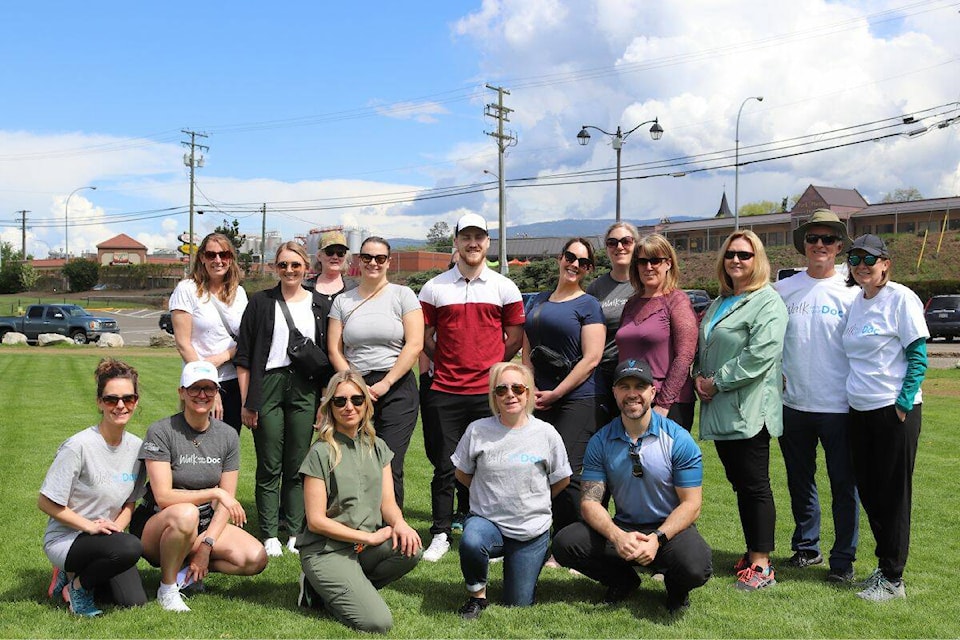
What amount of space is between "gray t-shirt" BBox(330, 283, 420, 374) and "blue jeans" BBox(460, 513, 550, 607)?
1302 millimetres

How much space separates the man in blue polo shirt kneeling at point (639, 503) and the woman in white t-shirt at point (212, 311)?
257cm

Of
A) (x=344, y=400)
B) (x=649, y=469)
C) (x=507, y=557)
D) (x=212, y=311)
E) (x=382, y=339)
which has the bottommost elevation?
(x=507, y=557)

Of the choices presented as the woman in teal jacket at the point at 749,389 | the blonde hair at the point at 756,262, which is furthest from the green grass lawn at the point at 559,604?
the blonde hair at the point at 756,262

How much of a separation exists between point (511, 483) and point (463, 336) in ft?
3.94

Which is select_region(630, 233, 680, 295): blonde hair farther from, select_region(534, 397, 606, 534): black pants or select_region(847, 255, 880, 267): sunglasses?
select_region(847, 255, 880, 267): sunglasses

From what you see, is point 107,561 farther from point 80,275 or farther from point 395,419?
point 80,275

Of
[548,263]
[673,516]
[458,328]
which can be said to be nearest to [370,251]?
[458,328]

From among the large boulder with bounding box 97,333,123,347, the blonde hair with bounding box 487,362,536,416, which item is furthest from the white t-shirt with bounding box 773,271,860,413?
the large boulder with bounding box 97,333,123,347

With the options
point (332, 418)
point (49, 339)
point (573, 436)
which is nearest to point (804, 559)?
point (573, 436)

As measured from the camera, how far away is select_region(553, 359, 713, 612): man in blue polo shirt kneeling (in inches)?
165

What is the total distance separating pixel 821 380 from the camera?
4.88m

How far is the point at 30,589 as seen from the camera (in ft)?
15.2

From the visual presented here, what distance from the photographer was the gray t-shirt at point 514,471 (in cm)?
445

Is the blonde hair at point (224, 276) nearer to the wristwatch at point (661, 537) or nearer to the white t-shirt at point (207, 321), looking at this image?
the white t-shirt at point (207, 321)
